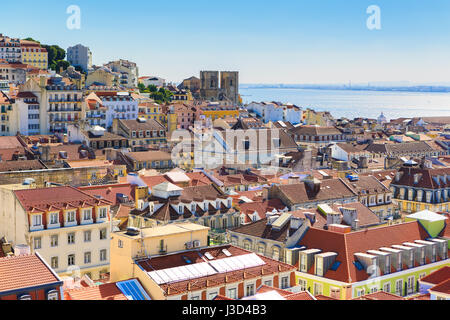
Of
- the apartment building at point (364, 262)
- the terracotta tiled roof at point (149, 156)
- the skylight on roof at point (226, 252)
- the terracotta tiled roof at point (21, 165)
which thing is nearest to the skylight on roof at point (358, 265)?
the apartment building at point (364, 262)

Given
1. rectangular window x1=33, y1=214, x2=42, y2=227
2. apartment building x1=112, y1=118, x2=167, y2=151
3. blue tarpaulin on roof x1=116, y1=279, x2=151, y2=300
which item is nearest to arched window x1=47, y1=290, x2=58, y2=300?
blue tarpaulin on roof x1=116, y1=279, x2=151, y2=300

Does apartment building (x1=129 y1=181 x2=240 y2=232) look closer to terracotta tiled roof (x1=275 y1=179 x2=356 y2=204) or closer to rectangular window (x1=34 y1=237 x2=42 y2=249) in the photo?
terracotta tiled roof (x1=275 y1=179 x2=356 y2=204)

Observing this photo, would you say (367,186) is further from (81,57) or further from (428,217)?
(81,57)

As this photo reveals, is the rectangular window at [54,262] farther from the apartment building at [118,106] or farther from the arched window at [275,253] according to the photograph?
the apartment building at [118,106]

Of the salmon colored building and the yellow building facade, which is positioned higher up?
the salmon colored building

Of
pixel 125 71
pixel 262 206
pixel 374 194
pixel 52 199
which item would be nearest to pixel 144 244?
pixel 52 199

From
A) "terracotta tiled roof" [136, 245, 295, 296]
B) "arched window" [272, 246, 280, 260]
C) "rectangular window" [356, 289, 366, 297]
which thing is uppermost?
"terracotta tiled roof" [136, 245, 295, 296]
